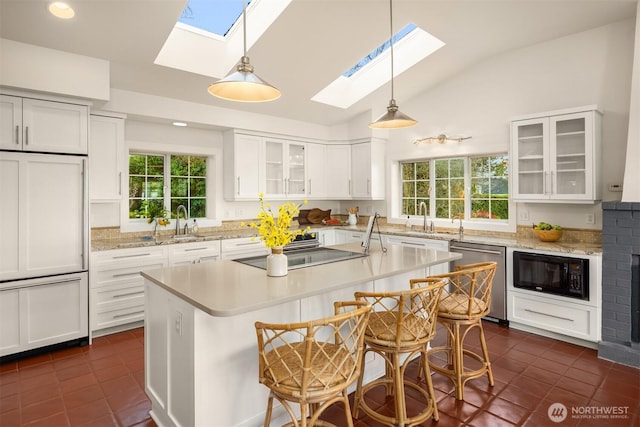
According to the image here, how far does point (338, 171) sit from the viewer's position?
235 inches

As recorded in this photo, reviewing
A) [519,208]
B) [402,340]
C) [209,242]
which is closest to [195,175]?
[209,242]

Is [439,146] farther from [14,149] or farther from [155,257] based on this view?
[14,149]

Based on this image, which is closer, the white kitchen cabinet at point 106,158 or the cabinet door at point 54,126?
the cabinet door at point 54,126

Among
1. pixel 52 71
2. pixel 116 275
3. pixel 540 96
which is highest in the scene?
pixel 540 96

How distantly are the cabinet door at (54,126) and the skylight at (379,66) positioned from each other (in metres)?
2.85

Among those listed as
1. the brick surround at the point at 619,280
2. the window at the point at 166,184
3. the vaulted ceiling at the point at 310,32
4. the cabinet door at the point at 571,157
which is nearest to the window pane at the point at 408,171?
the vaulted ceiling at the point at 310,32

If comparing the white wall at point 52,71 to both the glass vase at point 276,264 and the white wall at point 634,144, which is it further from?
the white wall at point 634,144

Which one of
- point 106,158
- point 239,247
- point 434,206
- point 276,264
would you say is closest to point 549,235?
point 434,206

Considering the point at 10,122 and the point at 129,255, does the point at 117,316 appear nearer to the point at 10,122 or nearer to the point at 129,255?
the point at 129,255

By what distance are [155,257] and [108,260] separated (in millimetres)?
453

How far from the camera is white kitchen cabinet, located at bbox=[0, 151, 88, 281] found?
9.91ft

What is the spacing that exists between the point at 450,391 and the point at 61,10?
4.15 meters

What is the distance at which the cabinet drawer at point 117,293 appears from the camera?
3.58 meters

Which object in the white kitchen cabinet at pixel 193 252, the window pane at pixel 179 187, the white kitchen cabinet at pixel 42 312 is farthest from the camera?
the window pane at pixel 179 187
